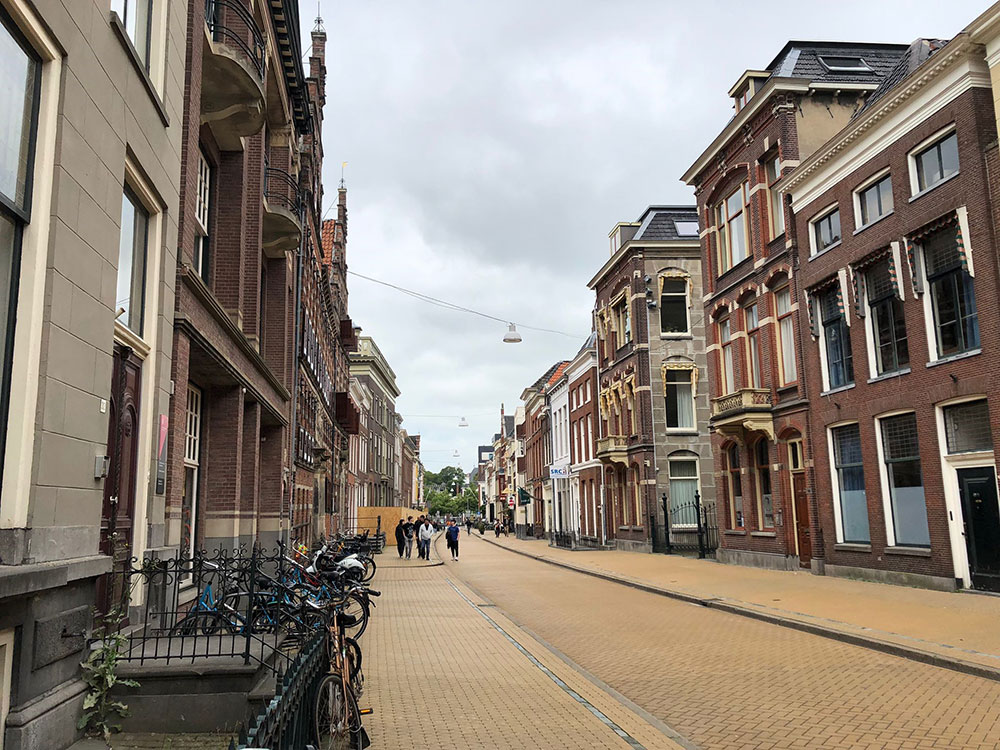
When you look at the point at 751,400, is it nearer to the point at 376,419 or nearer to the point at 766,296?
the point at 766,296

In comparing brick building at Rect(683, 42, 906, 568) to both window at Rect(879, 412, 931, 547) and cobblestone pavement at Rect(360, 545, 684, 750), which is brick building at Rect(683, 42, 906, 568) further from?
cobblestone pavement at Rect(360, 545, 684, 750)

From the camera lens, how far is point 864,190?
19938 millimetres

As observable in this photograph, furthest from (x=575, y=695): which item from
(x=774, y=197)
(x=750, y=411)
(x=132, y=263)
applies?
(x=774, y=197)

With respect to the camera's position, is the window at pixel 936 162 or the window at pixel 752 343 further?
the window at pixel 752 343

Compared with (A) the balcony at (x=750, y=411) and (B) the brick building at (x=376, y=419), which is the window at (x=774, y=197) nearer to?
(A) the balcony at (x=750, y=411)

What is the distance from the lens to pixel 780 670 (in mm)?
9648

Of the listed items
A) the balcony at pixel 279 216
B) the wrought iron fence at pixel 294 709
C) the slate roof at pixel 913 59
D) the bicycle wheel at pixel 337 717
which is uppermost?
the slate roof at pixel 913 59

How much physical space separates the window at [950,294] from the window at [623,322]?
2062 centimetres

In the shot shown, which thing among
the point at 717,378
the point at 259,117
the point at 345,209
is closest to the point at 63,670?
the point at 259,117

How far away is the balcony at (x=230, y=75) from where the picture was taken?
11.5 meters

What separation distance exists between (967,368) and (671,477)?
20188 millimetres

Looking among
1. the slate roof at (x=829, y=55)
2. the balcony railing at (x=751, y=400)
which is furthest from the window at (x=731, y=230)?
the balcony railing at (x=751, y=400)

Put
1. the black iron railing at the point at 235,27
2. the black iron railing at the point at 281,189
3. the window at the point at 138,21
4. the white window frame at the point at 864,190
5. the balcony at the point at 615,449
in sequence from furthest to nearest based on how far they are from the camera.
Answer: the balcony at the point at 615,449, the white window frame at the point at 864,190, the black iron railing at the point at 281,189, the black iron railing at the point at 235,27, the window at the point at 138,21

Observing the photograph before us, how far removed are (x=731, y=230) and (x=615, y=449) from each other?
13922 mm
